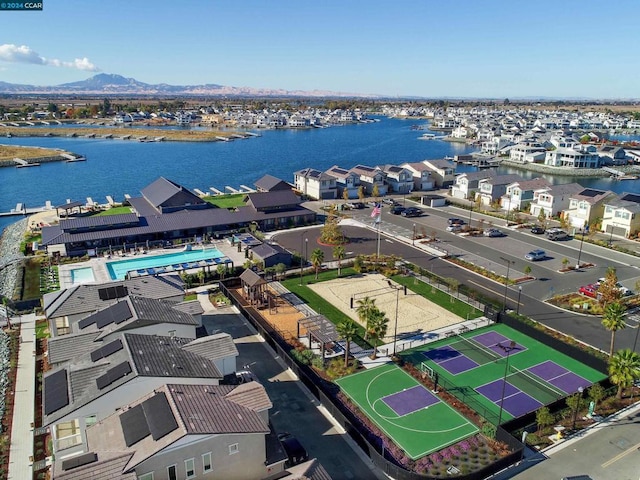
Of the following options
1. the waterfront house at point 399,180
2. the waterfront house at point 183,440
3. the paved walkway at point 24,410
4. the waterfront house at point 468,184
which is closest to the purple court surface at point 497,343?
the waterfront house at point 183,440

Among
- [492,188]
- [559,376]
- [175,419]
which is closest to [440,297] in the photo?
[559,376]

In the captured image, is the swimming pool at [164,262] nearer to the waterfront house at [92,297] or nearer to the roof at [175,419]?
the waterfront house at [92,297]

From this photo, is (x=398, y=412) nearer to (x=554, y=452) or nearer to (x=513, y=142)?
(x=554, y=452)

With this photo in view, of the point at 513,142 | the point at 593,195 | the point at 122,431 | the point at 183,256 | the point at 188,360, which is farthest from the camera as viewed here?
the point at 513,142

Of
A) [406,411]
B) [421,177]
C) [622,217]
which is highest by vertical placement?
[421,177]

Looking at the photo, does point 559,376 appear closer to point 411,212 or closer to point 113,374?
point 113,374

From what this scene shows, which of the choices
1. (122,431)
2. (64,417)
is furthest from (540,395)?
(64,417)

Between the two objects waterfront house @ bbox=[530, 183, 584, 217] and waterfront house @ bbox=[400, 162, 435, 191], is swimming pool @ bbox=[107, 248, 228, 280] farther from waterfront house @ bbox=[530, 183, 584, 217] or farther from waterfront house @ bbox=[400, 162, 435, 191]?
waterfront house @ bbox=[530, 183, 584, 217]
